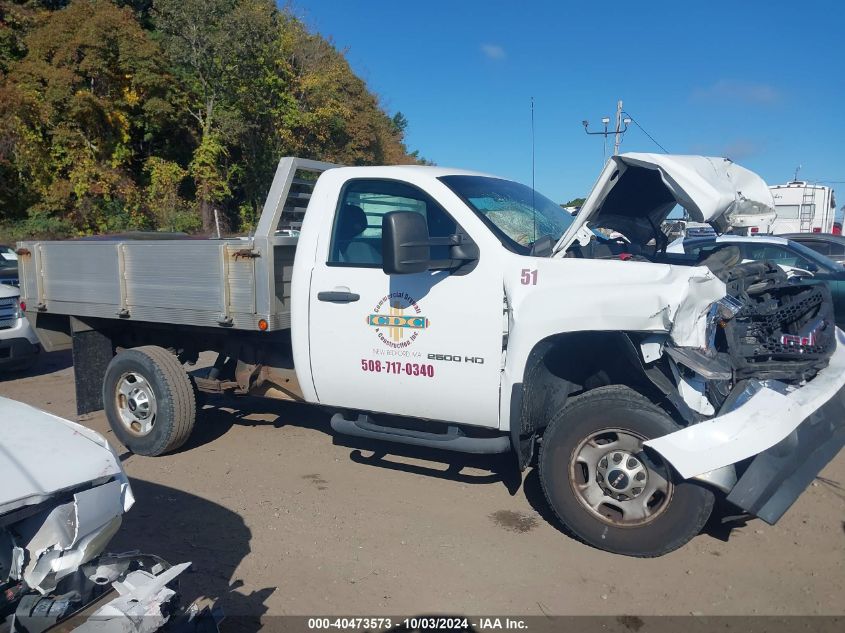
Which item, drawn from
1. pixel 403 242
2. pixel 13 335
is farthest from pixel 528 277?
pixel 13 335

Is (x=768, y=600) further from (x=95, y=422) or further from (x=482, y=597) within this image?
(x=95, y=422)

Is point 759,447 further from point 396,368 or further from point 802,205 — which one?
A: point 802,205

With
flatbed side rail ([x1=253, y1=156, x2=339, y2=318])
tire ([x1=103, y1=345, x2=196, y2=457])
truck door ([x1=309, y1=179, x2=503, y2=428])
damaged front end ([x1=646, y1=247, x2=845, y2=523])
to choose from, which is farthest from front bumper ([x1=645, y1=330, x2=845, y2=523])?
tire ([x1=103, y1=345, x2=196, y2=457])

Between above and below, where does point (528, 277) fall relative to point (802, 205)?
below

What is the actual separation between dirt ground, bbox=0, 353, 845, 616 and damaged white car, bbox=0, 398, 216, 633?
1010 mm

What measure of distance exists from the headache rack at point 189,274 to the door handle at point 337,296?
49 cm

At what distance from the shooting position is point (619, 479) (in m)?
3.93

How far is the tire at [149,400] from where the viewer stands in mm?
5676

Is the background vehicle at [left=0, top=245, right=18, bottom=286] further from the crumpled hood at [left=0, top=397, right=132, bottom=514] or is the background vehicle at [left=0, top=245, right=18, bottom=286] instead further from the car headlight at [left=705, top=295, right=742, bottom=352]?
the car headlight at [left=705, top=295, right=742, bottom=352]

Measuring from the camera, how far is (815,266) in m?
9.84

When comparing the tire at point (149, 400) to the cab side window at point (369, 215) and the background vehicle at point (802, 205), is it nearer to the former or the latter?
the cab side window at point (369, 215)

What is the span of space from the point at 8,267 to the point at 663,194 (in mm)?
12157

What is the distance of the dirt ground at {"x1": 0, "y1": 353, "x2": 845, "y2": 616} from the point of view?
3648 millimetres

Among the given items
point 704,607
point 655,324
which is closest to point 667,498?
point 704,607
